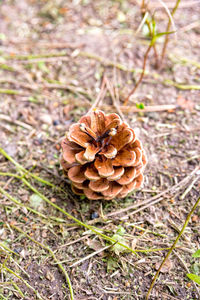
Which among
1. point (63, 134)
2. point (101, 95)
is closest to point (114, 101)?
point (101, 95)

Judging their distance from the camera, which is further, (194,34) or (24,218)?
(194,34)

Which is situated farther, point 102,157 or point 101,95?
point 101,95

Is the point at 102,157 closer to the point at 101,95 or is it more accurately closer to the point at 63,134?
the point at 63,134

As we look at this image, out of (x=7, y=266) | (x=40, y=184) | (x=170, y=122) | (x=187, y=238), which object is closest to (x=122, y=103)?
(x=170, y=122)

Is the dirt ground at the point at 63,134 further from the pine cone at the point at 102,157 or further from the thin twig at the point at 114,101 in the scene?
the pine cone at the point at 102,157

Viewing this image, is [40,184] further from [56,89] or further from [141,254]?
[56,89]

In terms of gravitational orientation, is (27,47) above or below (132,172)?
above

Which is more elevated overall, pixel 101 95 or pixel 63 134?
pixel 101 95

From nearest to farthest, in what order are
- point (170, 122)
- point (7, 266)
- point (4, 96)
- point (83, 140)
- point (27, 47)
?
1. point (7, 266)
2. point (83, 140)
3. point (170, 122)
4. point (4, 96)
5. point (27, 47)
